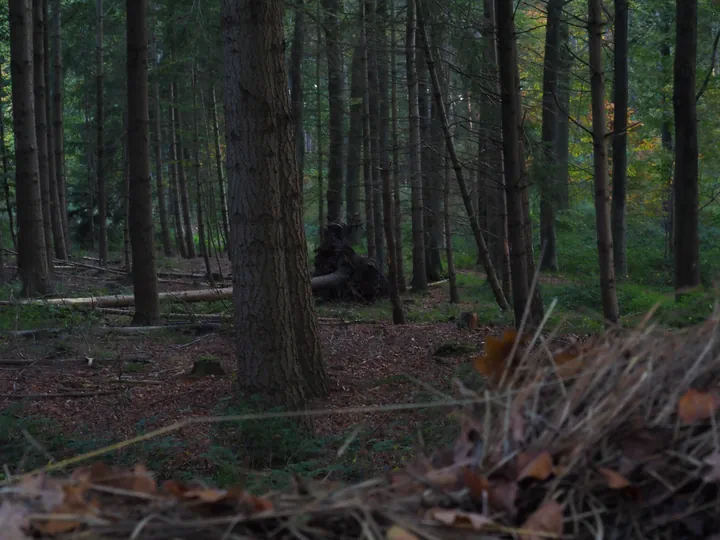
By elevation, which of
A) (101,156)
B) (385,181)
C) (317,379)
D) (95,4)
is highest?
(95,4)

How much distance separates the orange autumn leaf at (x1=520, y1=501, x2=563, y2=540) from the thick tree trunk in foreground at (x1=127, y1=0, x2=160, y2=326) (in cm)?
1065

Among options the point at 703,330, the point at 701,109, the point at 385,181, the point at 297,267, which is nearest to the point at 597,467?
the point at 703,330

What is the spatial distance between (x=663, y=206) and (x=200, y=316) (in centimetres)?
2069

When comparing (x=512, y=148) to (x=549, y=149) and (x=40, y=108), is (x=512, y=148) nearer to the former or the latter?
(x=549, y=149)

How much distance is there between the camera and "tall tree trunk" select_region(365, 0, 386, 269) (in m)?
14.0

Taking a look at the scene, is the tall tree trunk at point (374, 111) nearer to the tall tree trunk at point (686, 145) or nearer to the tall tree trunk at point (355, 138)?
the tall tree trunk at point (355, 138)

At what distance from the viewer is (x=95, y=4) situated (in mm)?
22172

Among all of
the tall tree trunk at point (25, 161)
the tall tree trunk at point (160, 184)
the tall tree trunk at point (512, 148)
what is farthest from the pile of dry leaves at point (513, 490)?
the tall tree trunk at point (160, 184)

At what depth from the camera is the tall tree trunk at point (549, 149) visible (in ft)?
41.8

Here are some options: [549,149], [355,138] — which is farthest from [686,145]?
[355,138]

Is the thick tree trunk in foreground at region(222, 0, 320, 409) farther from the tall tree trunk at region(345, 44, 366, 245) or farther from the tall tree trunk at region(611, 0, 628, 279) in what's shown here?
the tall tree trunk at region(611, 0, 628, 279)

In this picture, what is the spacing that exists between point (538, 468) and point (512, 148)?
289 inches

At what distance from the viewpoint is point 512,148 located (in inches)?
337

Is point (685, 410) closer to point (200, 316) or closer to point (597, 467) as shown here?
point (597, 467)
